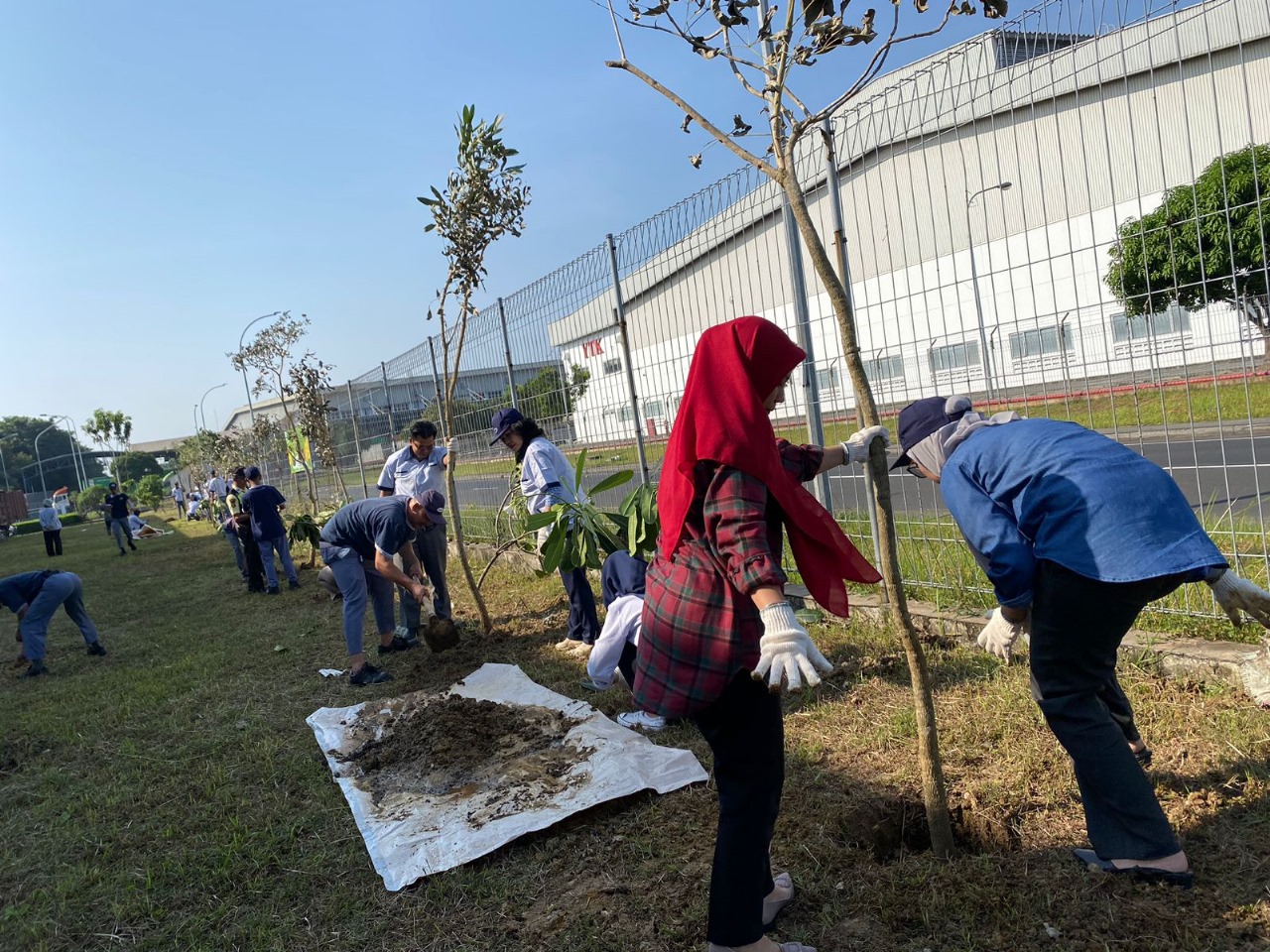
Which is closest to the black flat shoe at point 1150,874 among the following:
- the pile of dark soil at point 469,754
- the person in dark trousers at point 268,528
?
the pile of dark soil at point 469,754

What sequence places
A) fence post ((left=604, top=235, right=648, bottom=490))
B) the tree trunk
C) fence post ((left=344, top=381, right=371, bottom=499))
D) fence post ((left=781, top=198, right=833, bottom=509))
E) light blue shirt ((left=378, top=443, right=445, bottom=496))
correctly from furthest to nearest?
fence post ((left=344, top=381, right=371, bottom=499)) < light blue shirt ((left=378, top=443, right=445, bottom=496)) < fence post ((left=604, top=235, right=648, bottom=490)) < fence post ((left=781, top=198, right=833, bottom=509)) < the tree trunk

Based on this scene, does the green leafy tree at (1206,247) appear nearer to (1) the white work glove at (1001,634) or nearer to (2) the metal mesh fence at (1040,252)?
(2) the metal mesh fence at (1040,252)

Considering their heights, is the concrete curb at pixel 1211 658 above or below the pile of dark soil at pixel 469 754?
above

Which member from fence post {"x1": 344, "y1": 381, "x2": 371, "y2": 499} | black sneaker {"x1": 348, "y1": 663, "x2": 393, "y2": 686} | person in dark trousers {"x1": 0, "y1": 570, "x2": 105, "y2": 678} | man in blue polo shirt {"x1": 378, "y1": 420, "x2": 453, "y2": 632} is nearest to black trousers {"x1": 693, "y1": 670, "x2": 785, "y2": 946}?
black sneaker {"x1": 348, "y1": 663, "x2": 393, "y2": 686}

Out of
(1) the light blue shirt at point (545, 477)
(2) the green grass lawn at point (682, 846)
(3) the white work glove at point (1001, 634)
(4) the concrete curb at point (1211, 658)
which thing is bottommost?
(2) the green grass lawn at point (682, 846)

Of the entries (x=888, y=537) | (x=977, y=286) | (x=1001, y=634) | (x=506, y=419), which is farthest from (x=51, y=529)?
(x=1001, y=634)

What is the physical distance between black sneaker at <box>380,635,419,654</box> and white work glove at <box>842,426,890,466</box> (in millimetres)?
4783

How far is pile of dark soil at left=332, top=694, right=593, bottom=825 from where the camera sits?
348 centimetres

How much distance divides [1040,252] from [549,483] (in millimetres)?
3239

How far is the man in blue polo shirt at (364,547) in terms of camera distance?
5.51 metres

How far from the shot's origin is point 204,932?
112 inches

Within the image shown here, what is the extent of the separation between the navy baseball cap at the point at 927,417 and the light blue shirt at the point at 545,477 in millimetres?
3161

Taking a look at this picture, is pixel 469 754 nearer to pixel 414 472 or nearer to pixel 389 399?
pixel 414 472

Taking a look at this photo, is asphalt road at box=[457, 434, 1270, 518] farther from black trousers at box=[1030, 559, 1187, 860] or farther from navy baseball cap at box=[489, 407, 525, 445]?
navy baseball cap at box=[489, 407, 525, 445]
